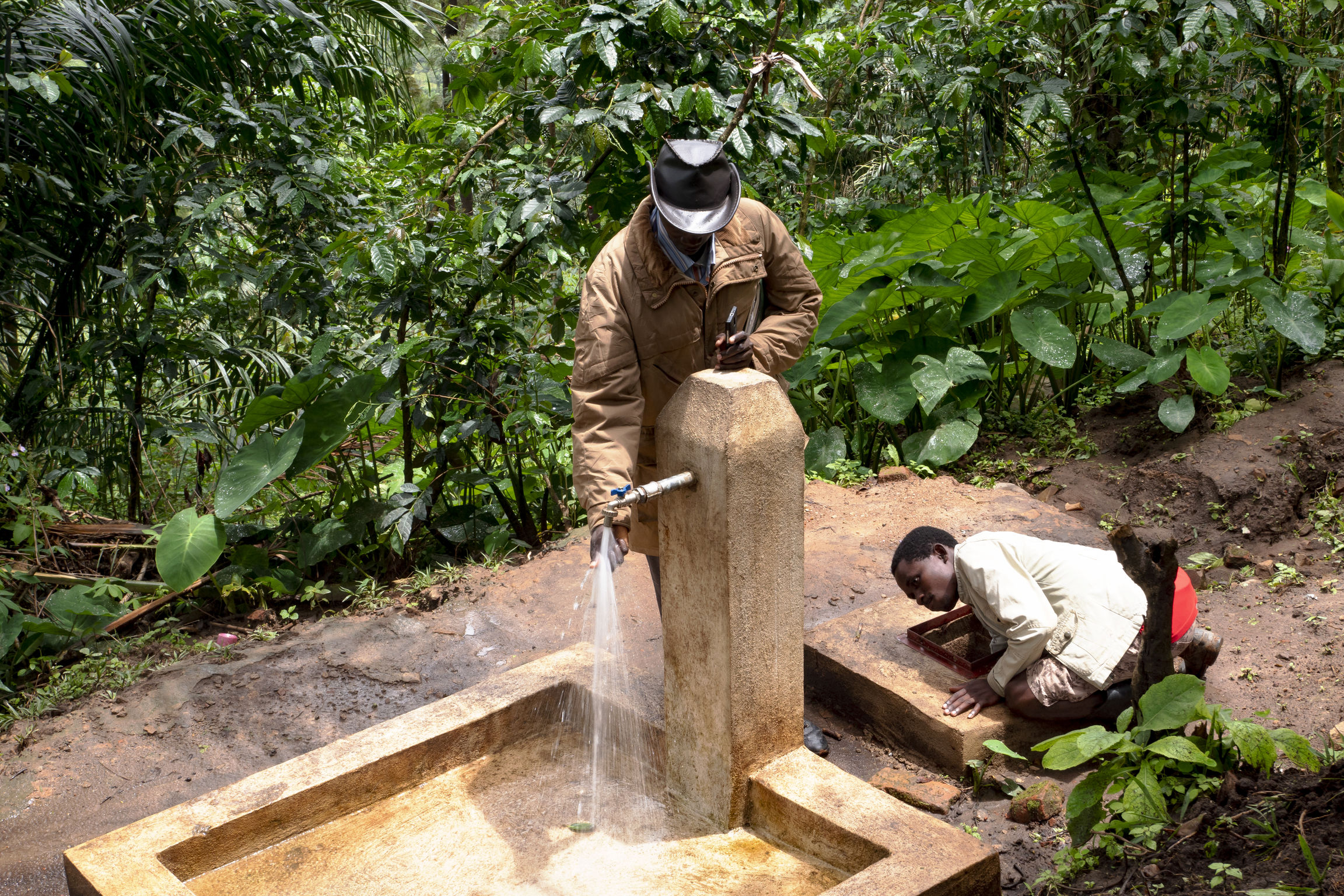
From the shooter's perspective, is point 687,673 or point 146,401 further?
point 146,401

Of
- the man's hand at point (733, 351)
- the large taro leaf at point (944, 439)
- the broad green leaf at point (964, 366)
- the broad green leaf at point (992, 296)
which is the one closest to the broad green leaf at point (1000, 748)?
the man's hand at point (733, 351)

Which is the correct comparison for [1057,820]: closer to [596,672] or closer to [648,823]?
[648,823]

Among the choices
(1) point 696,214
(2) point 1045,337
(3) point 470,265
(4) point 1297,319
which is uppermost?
(1) point 696,214

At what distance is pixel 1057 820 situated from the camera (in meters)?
2.79

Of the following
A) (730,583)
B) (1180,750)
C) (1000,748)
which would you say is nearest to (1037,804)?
(1000,748)

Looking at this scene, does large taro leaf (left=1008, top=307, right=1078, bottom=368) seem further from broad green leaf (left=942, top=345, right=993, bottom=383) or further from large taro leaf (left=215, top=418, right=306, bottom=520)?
large taro leaf (left=215, top=418, right=306, bottom=520)

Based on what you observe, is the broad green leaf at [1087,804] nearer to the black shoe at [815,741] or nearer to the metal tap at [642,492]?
the black shoe at [815,741]

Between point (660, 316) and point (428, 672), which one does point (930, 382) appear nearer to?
point (660, 316)

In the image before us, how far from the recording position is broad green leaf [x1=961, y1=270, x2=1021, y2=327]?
16.8 ft

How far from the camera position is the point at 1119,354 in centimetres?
521

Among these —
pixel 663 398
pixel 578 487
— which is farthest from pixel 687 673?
pixel 663 398

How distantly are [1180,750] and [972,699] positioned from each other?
0.80 m

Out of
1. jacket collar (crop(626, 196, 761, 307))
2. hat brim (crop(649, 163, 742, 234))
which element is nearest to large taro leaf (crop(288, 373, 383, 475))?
jacket collar (crop(626, 196, 761, 307))

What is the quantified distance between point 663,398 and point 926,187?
5.31 m
